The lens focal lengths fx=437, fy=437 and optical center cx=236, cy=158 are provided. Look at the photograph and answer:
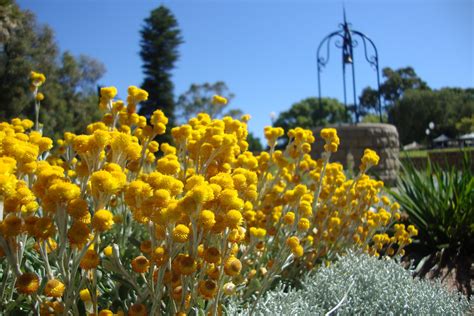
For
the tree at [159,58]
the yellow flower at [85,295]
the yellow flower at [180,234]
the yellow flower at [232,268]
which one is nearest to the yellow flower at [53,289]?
the yellow flower at [85,295]

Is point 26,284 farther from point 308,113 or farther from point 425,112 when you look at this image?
point 308,113

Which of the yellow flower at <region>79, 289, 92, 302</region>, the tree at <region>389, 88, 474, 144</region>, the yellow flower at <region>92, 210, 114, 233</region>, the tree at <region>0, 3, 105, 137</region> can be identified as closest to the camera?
the yellow flower at <region>92, 210, 114, 233</region>

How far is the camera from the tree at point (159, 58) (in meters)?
29.8

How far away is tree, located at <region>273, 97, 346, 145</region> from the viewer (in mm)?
67062

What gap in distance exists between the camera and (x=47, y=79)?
26.5 m

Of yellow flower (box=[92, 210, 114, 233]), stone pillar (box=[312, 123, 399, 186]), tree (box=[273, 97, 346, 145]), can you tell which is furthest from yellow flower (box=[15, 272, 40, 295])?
tree (box=[273, 97, 346, 145])

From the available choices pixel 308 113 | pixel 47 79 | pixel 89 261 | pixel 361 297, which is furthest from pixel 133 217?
pixel 308 113

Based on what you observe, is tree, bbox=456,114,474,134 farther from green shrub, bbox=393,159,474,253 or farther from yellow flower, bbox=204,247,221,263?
yellow flower, bbox=204,247,221,263

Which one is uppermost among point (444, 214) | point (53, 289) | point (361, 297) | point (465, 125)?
point (465, 125)

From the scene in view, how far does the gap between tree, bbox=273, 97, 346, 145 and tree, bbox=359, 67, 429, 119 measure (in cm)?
428

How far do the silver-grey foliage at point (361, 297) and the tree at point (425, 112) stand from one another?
182 ft

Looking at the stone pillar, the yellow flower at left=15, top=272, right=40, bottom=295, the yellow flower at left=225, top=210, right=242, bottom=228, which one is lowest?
the yellow flower at left=15, top=272, right=40, bottom=295

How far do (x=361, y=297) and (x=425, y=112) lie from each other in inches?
2252

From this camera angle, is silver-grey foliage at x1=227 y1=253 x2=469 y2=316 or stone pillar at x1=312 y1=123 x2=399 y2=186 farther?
stone pillar at x1=312 y1=123 x2=399 y2=186
